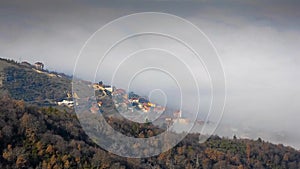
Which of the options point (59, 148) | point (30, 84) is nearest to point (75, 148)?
point (59, 148)

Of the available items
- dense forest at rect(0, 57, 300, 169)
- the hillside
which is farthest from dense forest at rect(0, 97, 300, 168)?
the hillside

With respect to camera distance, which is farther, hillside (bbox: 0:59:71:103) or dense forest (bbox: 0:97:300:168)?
hillside (bbox: 0:59:71:103)

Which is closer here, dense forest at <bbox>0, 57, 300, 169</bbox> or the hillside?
dense forest at <bbox>0, 57, 300, 169</bbox>

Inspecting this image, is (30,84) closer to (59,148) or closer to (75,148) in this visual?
(75,148)

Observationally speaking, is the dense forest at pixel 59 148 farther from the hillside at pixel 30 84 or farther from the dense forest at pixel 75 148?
the hillside at pixel 30 84

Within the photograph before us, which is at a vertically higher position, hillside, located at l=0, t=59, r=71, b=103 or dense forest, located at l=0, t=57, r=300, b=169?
hillside, located at l=0, t=59, r=71, b=103

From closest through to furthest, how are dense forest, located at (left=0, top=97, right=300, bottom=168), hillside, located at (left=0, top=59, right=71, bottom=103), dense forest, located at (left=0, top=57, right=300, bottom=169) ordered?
dense forest, located at (left=0, top=97, right=300, bottom=168), dense forest, located at (left=0, top=57, right=300, bottom=169), hillside, located at (left=0, top=59, right=71, bottom=103)

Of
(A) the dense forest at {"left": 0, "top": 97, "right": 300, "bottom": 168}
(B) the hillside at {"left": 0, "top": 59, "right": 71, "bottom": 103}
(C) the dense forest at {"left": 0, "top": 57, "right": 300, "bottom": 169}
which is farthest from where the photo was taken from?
(B) the hillside at {"left": 0, "top": 59, "right": 71, "bottom": 103}

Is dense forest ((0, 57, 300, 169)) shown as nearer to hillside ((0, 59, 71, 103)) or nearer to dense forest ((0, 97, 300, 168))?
dense forest ((0, 97, 300, 168))

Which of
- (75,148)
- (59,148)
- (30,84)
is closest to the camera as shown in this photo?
(59,148)
